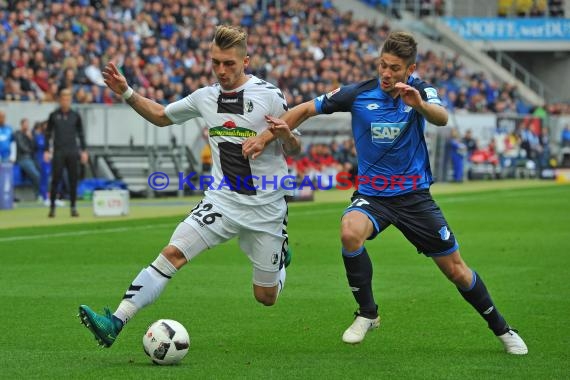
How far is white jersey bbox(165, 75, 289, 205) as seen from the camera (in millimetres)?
8656

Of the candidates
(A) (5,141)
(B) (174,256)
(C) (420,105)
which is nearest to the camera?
(C) (420,105)

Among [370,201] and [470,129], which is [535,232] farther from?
[470,129]

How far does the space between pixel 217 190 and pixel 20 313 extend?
2.69 m

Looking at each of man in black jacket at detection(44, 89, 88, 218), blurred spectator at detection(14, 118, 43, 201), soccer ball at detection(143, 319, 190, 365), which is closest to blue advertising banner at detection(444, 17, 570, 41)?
blurred spectator at detection(14, 118, 43, 201)

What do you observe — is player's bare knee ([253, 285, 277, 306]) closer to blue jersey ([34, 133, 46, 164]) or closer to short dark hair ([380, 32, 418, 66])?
short dark hair ([380, 32, 418, 66])

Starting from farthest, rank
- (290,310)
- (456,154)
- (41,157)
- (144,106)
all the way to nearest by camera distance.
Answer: (456,154) < (41,157) < (290,310) < (144,106)

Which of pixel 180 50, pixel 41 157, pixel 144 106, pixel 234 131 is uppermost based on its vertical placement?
pixel 180 50

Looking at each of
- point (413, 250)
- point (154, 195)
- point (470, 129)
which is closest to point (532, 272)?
point (413, 250)

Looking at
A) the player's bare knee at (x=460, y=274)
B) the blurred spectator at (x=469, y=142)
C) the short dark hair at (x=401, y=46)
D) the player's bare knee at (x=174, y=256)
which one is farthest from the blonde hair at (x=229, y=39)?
the blurred spectator at (x=469, y=142)

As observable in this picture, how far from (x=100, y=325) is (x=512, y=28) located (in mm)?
50352

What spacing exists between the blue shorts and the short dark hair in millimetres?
1012

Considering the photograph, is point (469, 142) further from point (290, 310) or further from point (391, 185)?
point (391, 185)

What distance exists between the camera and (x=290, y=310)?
1087 cm

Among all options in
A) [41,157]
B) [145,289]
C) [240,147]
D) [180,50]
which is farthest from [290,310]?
[180,50]
